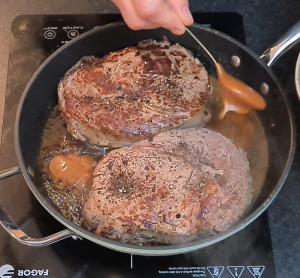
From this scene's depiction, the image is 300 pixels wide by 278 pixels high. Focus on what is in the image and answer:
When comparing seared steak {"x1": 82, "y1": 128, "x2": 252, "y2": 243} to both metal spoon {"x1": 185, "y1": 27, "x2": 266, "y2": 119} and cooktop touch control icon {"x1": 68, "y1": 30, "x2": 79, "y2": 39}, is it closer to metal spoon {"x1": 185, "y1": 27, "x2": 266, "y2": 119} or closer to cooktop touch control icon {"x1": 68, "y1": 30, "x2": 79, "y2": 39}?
metal spoon {"x1": 185, "y1": 27, "x2": 266, "y2": 119}

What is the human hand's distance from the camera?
888 millimetres

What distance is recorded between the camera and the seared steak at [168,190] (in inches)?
37.1

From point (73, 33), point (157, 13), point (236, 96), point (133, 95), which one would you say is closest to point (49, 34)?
point (73, 33)

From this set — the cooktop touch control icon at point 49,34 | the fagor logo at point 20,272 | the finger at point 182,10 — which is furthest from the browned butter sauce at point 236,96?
the fagor logo at point 20,272

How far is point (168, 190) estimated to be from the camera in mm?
963

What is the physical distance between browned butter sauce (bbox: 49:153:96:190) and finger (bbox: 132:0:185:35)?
427 mm

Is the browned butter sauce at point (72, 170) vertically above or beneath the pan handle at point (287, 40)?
beneath

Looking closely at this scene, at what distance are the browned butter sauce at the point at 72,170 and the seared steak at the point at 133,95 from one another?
0.07m

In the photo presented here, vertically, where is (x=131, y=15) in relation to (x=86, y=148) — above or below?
above

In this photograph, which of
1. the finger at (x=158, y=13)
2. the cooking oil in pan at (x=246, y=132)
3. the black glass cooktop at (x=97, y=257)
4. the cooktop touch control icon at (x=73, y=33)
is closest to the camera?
the finger at (x=158, y=13)

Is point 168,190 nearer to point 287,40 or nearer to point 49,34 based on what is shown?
point 287,40

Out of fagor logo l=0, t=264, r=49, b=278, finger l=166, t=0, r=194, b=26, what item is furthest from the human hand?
fagor logo l=0, t=264, r=49, b=278

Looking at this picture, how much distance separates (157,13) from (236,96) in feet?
1.34

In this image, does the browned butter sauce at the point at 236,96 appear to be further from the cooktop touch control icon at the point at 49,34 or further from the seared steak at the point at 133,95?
the cooktop touch control icon at the point at 49,34
